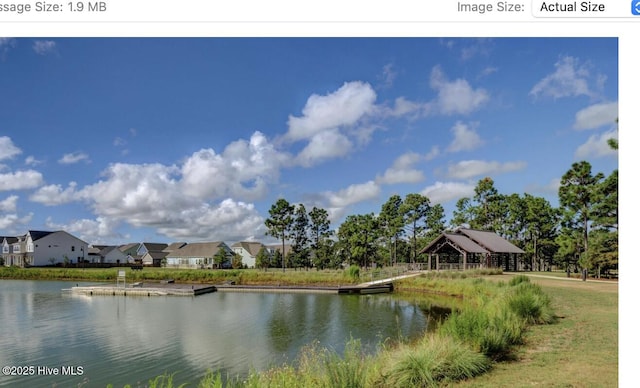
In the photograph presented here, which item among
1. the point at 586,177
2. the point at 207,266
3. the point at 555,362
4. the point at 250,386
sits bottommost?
the point at 207,266

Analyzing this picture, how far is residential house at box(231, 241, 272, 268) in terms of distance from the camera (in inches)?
2687

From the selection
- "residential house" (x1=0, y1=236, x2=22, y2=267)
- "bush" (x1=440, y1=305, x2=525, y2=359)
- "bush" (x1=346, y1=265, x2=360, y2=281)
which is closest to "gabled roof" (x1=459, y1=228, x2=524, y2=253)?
"bush" (x1=346, y1=265, x2=360, y2=281)

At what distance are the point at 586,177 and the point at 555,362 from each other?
2641cm

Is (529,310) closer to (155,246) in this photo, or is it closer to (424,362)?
(424,362)

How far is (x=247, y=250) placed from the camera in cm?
6900

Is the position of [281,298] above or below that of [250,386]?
below

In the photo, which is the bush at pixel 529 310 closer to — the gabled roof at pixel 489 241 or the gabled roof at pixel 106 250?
the gabled roof at pixel 489 241

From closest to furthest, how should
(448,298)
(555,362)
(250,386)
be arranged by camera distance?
(250,386) → (555,362) → (448,298)
